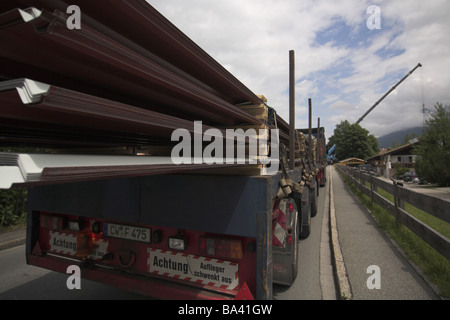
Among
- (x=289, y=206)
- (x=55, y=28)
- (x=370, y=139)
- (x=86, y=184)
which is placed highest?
(x=370, y=139)

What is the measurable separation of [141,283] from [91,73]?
183 cm

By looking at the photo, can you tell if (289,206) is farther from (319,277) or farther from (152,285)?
(152,285)

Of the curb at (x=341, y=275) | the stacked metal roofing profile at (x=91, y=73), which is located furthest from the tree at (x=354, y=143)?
the stacked metal roofing profile at (x=91, y=73)

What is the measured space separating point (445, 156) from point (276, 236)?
873 inches

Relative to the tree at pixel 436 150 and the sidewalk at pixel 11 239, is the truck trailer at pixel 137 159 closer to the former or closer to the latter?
the sidewalk at pixel 11 239

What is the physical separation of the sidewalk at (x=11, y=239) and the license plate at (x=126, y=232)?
15.6 feet

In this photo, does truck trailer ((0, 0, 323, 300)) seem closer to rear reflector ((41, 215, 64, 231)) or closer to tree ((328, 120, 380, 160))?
rear reflector ((41, 215, 64, 231))

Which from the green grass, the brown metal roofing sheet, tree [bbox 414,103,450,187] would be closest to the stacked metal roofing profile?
the brown metal roofing sheet

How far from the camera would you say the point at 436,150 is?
18734 mm

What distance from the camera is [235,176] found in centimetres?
198

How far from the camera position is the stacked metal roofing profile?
0.73 meters

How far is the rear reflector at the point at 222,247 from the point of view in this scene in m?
1.95

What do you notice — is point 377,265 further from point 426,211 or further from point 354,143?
point 354,143
